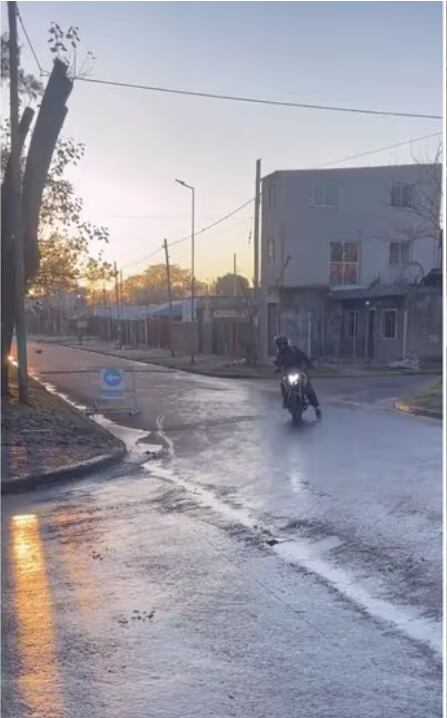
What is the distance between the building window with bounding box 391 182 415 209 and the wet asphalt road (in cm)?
2890

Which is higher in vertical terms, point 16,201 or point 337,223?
point 337,223

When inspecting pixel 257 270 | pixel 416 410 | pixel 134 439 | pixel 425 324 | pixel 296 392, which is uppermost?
pixel 257 270

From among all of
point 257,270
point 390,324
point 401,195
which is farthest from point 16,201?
point 401,195

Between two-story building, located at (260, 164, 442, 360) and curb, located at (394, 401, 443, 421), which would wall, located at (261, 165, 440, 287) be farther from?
curb, located at (394, 401, 443, 421)

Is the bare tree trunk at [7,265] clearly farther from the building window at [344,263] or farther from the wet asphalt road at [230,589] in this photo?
the building window at [344,263]

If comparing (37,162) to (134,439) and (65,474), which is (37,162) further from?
(65,474)

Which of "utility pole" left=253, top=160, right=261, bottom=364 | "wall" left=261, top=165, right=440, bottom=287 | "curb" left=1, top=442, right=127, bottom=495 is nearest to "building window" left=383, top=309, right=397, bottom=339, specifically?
"wall" left=261, top=165, right=440, bottom=287

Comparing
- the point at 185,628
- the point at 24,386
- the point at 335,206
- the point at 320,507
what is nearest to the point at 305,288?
the point at 335,206

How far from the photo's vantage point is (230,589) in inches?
209

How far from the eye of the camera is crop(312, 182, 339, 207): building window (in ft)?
124

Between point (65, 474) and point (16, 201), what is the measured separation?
6411 millimetres

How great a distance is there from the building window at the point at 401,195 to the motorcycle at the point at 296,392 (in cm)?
2496

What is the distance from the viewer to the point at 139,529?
23.1 feet

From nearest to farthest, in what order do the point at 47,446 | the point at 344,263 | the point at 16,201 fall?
1. the point at 47,446
2. the point at 16,201
3. the point at 344,263
